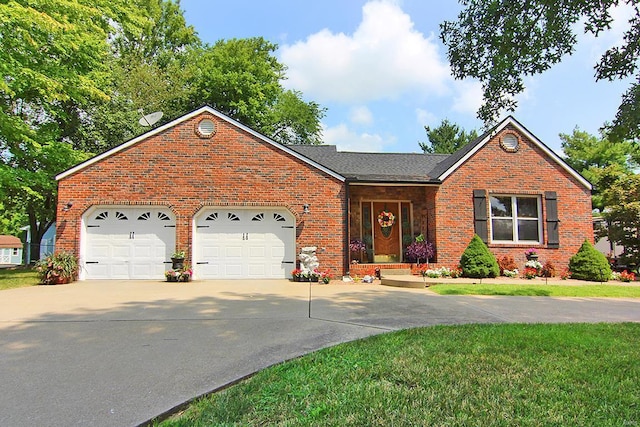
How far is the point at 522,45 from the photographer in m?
4.89

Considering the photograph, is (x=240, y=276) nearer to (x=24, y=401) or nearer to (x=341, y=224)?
(x=341, y=224)

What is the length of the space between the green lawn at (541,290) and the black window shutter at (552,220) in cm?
286

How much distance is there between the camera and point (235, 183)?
454 inches

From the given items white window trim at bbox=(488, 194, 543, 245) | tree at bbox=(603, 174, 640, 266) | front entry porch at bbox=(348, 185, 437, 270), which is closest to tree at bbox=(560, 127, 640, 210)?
tree at bbox=(603, 174, 640, 266)

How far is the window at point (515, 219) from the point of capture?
1266 centimetres

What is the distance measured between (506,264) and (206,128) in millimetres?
10400

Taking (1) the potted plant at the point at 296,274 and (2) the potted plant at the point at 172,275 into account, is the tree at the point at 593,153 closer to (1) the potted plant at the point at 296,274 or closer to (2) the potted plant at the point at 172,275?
(1) the potted plant at the point at 296,274

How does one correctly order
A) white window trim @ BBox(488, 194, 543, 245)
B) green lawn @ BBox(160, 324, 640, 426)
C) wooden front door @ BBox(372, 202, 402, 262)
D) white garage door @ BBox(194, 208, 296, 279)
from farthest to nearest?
wooden front door @ BBox(372, 202, 402, 262)
white window trim @ BBox(488, 194, 543, 245)
white garage door @ BBox(194, 208, 296, 279)
green lawn @ BBox(160, 324, 640, 426)

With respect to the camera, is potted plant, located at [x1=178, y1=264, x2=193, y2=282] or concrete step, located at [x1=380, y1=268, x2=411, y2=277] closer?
potted plant, located at [x1=178, y1=264, x2=193, y2=282]

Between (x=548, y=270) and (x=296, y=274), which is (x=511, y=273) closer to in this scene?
(x=548, y=270)

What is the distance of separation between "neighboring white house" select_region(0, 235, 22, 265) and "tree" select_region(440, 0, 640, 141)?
3323 centimetres

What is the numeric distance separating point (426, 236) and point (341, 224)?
A: 3221 mm

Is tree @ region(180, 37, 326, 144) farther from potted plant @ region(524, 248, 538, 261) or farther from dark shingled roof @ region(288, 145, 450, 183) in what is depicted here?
potted plant @ region(524, 248, 538, 261)

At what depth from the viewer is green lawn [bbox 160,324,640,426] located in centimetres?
256
